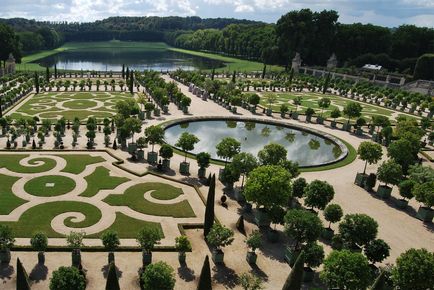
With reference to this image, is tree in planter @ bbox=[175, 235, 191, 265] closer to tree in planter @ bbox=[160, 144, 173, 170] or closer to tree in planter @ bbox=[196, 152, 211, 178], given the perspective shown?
tree in planter @ bbox=[196, 152, 211, 178]

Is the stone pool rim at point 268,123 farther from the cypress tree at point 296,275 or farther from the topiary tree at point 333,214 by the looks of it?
the cypress tree at point 296,275

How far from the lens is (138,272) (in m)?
26.1

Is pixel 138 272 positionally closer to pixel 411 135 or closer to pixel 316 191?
pixel 316 191

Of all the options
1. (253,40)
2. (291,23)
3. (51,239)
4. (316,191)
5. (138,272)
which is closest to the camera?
(138,272)

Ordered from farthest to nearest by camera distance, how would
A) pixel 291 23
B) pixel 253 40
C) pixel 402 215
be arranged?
pixel 253 40, pixel 291 23, pixel 402 215

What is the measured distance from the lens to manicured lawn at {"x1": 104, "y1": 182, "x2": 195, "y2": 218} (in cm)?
3431

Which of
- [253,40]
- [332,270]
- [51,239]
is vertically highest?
[253,40]

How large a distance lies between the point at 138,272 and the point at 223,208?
1195 cm

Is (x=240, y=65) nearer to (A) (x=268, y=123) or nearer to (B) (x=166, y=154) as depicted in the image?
(A) (x=268, y=123)

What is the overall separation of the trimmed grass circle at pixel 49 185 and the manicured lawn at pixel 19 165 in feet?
8.52

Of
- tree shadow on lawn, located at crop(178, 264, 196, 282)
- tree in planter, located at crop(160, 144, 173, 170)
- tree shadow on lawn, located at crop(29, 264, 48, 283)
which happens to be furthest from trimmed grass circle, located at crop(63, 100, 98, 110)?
tree shadow on lawn, located at crop(178, 264, 196, 282)

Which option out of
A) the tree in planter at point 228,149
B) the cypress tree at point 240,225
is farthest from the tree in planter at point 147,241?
the tree in planter at point 228,149

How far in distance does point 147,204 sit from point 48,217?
27.7 ft

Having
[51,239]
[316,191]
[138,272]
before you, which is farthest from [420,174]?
[51,239]
